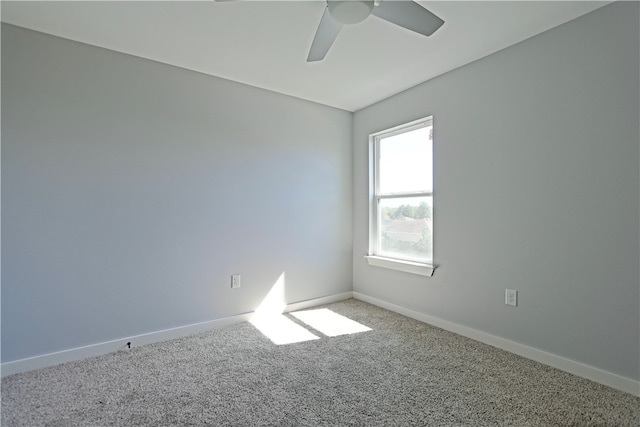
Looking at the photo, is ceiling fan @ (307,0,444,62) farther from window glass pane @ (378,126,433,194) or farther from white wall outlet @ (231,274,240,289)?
white wall outlet @ (231,274,240,289)

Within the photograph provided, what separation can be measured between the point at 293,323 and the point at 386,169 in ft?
6.40

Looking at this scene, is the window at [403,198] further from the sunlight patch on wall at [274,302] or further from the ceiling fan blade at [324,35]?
the ceiling fan blade at [324,35]

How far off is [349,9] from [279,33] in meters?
0.79

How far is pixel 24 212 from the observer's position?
214 cm

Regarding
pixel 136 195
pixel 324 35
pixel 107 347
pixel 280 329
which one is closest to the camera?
pixel 324 35

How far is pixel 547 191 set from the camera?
224 cm

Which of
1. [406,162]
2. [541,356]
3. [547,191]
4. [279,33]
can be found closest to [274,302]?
[406,162]

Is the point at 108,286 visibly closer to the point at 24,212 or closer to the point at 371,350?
the point at 24,212

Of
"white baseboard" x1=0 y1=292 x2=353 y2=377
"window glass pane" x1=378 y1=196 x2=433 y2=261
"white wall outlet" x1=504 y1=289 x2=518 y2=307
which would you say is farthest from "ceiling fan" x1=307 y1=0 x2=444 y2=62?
"white baseboard" x1=0 y1=292 x2=353 y2=377

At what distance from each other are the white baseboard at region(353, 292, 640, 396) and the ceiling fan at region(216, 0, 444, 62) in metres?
2.30

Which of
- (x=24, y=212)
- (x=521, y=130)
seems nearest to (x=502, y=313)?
(x=521, y=130)

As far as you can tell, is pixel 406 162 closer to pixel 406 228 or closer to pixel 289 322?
pixel 406 228

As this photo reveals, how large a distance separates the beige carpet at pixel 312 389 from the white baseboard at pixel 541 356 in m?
0.06

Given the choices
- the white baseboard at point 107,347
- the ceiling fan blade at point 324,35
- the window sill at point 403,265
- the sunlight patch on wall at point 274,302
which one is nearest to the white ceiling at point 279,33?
the ceiling fan blade at point 324,35
